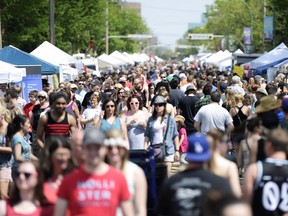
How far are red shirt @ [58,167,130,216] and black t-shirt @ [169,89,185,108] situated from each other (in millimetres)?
12465

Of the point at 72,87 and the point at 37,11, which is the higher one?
the point at 37,11

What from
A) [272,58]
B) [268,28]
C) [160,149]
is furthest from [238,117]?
A: [268,28]

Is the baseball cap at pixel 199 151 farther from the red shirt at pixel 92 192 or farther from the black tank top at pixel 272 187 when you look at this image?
the black tank top at pixel 272 187

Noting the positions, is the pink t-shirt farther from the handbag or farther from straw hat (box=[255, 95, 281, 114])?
straw hat (box=[255, 95, 281, 114])

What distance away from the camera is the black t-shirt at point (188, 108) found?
1734 centimetres

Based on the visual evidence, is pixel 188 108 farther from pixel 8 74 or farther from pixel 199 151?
pixel 199 151

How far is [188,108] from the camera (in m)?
17.6

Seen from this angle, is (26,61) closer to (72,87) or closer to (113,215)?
(72,87)

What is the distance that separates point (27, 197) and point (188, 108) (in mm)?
10694

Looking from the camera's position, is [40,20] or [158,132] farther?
[40,20]

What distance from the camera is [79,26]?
50875 millimetres

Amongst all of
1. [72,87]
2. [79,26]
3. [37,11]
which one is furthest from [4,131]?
[79,26]

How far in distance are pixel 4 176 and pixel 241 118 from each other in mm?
5718

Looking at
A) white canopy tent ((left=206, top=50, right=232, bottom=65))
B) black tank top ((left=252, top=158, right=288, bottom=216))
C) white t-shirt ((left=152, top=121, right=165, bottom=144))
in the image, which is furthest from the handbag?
white canopy tent ((left=206, top=50, right=232, bottom=65))
